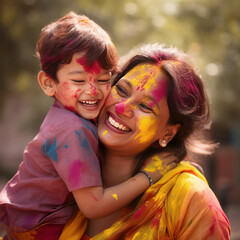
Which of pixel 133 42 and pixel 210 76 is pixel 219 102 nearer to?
pixel 210 76

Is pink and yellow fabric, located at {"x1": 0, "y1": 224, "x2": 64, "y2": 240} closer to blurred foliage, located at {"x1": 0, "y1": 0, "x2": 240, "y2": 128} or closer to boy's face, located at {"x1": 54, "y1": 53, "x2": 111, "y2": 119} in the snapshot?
boy's face, located at {"x1": 54, "y1": 53, "x2": 111, "y2": 119}

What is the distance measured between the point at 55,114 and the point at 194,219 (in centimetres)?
108

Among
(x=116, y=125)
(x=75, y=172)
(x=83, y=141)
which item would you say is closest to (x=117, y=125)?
(x=116, y=125)

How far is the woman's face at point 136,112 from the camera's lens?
2.59 metres

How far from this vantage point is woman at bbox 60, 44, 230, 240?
2355mm

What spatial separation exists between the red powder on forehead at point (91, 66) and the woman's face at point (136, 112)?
0.22m

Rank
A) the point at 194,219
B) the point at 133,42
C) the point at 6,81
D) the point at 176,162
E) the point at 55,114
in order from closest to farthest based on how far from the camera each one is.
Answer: the point at 194,219
the point at 55,114
the point at 176,162
the point at 133,42
the point at 6,81

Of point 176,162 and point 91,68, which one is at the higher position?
point 91,68

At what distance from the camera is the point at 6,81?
904cm

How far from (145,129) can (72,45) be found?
0.73 meters

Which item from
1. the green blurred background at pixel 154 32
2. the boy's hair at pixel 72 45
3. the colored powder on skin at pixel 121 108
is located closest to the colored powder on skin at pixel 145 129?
the colored powder on skin at pixel 121 108

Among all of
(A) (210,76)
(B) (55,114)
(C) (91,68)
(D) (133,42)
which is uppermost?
(C) (91,68)

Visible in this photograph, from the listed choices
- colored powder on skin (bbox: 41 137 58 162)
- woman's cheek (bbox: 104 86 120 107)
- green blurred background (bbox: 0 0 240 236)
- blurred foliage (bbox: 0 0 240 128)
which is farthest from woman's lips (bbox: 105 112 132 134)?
blurred foliage (bbox: 0 0 240 128)

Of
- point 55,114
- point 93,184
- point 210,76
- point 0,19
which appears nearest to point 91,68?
point 55,114
